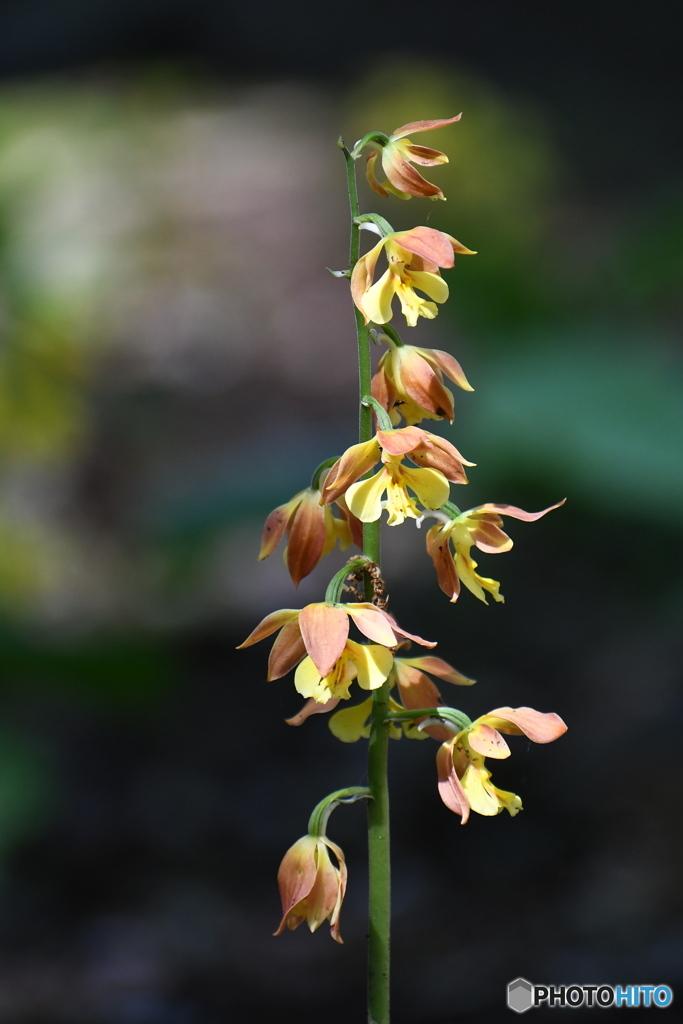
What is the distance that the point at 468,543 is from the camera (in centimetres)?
89

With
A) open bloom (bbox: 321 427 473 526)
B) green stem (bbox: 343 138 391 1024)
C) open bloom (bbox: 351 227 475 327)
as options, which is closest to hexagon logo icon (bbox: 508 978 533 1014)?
green stem (bbox: 343 138 391 1024)

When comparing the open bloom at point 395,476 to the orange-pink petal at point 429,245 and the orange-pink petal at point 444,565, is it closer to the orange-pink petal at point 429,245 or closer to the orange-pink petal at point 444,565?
the orange-pink petal at point 444,565

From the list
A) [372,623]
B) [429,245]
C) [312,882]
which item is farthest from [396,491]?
[312,882]

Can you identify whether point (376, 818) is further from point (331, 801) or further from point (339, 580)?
point (339, 580)

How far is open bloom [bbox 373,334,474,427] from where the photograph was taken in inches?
34.8

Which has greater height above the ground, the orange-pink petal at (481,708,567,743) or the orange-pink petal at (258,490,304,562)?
the orange-pink petal at (258,490,304,562)

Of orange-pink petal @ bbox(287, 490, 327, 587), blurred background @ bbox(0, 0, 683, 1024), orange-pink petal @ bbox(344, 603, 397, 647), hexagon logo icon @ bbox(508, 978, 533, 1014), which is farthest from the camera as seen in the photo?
blurred background @ bbox(0, 0, 683, 1024)

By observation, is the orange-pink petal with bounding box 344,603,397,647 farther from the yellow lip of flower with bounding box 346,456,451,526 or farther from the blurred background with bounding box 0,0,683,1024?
the blurred background with bounding box 0,0,683,1024

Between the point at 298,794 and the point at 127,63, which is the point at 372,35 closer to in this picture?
the point at 127,63

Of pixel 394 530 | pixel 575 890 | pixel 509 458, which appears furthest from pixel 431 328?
pixel 575 890

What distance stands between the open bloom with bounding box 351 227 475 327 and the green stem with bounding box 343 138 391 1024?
3 cm

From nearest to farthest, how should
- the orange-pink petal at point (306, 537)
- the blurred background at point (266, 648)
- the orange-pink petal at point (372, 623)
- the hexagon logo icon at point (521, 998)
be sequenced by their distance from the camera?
the orange-pink petal at point (372, 623) → the orange-pink petal at point (306, 537) → the hexagon logo icon at point (521, 998) → the blurred background at point (266, 648)

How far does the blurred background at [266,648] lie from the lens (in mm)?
2449

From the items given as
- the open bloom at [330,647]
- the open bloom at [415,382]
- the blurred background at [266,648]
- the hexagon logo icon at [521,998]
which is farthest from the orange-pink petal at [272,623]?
the blurred background at [266,648]
